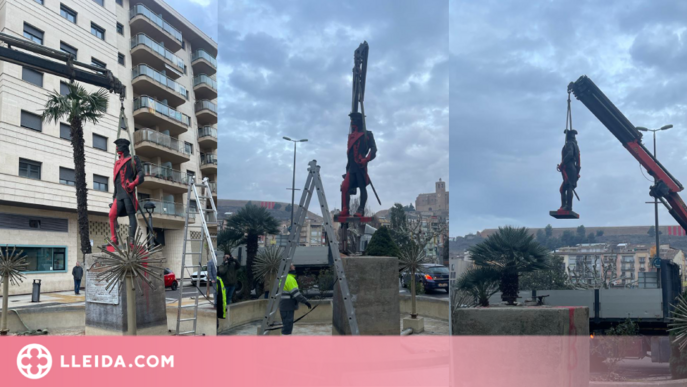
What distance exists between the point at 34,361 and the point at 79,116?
488cm

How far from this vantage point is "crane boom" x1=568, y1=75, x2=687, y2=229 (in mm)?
6555

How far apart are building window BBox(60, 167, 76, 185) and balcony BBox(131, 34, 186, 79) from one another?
2548 millimetres

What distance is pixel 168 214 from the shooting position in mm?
9430

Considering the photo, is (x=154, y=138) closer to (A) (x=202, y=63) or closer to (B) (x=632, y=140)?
(A) (x=202, y=63)

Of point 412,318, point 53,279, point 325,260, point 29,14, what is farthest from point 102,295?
point 29,14

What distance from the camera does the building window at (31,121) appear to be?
850 centimetres

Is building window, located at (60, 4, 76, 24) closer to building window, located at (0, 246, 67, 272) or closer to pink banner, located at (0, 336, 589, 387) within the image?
building window, located at (0, 246, 67, 272)

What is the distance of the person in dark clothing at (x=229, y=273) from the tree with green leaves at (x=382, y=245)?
1.67m

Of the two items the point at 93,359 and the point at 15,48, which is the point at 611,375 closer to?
the point at 93,359

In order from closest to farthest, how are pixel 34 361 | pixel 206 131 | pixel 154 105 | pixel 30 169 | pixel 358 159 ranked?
pixel 34 361
pixel 358 159
pixel 30 169
pixel 154 105
pixel 206 131

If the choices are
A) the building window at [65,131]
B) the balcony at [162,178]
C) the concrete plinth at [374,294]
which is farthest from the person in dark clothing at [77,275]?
the concrete plinth at [374,294]

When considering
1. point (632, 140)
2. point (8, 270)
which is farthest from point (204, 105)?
point (632, 140)

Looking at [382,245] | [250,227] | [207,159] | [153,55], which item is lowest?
[382,245]

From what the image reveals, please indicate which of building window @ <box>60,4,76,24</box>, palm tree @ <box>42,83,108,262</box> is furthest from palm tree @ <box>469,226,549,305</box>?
building window @ <box>60,4,76,24</box>
